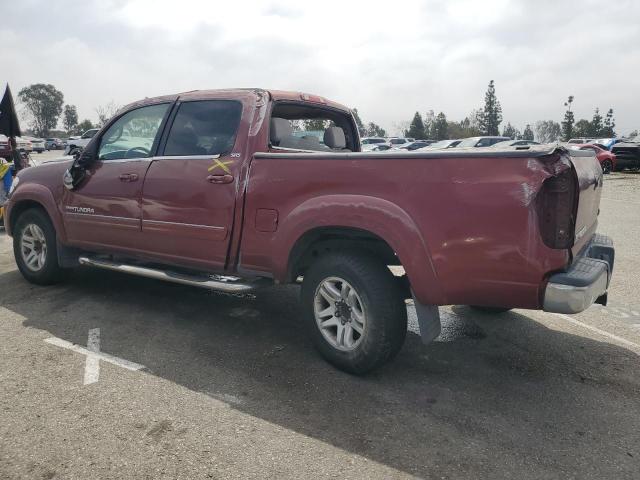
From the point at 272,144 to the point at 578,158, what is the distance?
7.15 feet

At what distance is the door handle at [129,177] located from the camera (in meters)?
4.46

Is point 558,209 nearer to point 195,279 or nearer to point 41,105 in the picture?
point 195,279

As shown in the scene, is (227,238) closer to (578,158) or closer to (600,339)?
(578,158)

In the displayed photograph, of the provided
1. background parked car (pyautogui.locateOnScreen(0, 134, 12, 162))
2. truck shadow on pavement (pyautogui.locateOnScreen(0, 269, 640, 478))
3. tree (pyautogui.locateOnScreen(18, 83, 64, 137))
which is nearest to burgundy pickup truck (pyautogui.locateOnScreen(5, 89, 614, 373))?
truck shadow on pavement (pyautogui.locateOnScreen(0, 269, 640, 478))

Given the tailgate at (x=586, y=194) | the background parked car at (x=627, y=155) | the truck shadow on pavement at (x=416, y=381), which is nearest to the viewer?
the truck shadow on pavement at (x=416, y=381)

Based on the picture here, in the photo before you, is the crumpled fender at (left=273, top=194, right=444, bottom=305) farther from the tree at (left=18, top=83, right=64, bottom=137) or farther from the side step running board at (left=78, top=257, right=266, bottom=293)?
the tree at (left=18, top=83, right=64, bottom=137)

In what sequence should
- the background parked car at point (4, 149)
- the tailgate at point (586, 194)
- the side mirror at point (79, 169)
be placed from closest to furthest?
the tailgate at point (586, 194), the side mirror at point (79, 169), the background parked car at point (4, 149)

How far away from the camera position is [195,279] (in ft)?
13.2

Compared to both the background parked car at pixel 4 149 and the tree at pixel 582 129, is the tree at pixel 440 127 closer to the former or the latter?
the tree at pixel 582 129

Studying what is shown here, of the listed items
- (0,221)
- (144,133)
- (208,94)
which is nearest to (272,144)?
(208,94)

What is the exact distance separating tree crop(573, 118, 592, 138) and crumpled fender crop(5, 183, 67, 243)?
9283cm

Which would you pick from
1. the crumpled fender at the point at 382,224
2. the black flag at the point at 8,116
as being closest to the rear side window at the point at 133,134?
the crumpled fender at the point at 382,224

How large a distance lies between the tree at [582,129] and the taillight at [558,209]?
3667 inches

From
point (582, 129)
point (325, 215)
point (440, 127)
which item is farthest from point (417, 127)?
point (325, 215)
